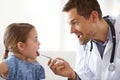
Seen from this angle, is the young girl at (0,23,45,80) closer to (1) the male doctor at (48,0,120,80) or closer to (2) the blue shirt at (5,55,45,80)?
(2) the blue shirt at (5,55,45,80)

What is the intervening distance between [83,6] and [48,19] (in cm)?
79

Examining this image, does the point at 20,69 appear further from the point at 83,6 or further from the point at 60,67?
the point at 83,6

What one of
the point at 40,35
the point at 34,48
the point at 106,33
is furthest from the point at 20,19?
the point at 106,33

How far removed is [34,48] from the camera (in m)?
1.47

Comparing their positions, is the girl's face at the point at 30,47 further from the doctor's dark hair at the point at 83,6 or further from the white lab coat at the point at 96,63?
the white lab coat at the point at 96,63

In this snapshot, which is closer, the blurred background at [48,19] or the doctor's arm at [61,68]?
the doctor's arm at [61,68]

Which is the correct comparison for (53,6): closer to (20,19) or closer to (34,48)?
(20,19)

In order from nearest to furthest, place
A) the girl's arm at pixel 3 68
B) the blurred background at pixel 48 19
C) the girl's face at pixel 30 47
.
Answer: the girl's arm at pixel 3 68 < the girl's face at pixel 30 47 < the blurred background at pixel 48 19

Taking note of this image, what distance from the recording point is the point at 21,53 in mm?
1459

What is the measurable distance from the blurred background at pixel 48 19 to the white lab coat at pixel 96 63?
0.47m

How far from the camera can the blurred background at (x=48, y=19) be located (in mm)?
2160

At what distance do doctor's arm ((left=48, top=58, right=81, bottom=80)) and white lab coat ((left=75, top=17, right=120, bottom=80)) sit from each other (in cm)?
14

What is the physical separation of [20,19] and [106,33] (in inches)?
36.1

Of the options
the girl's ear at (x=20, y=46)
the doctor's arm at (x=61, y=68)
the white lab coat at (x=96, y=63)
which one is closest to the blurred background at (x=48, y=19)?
the white lab coat at (x=96, y=63)
